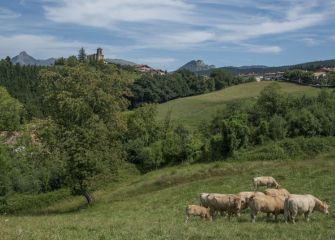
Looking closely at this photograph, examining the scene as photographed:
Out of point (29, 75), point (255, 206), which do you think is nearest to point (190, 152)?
point (255, 206)

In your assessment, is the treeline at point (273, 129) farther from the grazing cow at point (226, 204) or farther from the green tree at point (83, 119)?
the grazing cow at point (226, 204)

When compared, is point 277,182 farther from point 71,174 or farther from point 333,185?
point 71,174

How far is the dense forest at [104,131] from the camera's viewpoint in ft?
141

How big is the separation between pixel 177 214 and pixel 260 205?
7.35 metres

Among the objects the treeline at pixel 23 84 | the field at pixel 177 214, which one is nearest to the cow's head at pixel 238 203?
the field at pixel 177 214

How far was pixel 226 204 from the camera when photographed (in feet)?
86.0

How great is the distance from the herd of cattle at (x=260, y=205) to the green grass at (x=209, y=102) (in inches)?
3573

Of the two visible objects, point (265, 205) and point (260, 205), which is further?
point (265, 205)

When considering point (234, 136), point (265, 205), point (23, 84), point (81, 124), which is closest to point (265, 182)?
point (265, 205)

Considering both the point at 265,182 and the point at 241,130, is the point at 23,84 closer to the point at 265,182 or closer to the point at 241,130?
the point at 241,130

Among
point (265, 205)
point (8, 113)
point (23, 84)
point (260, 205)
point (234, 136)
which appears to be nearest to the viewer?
point (260, 205)

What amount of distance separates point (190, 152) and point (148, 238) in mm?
55129

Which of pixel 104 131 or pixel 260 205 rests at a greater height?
pixel 104 131

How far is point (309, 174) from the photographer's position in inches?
1601
